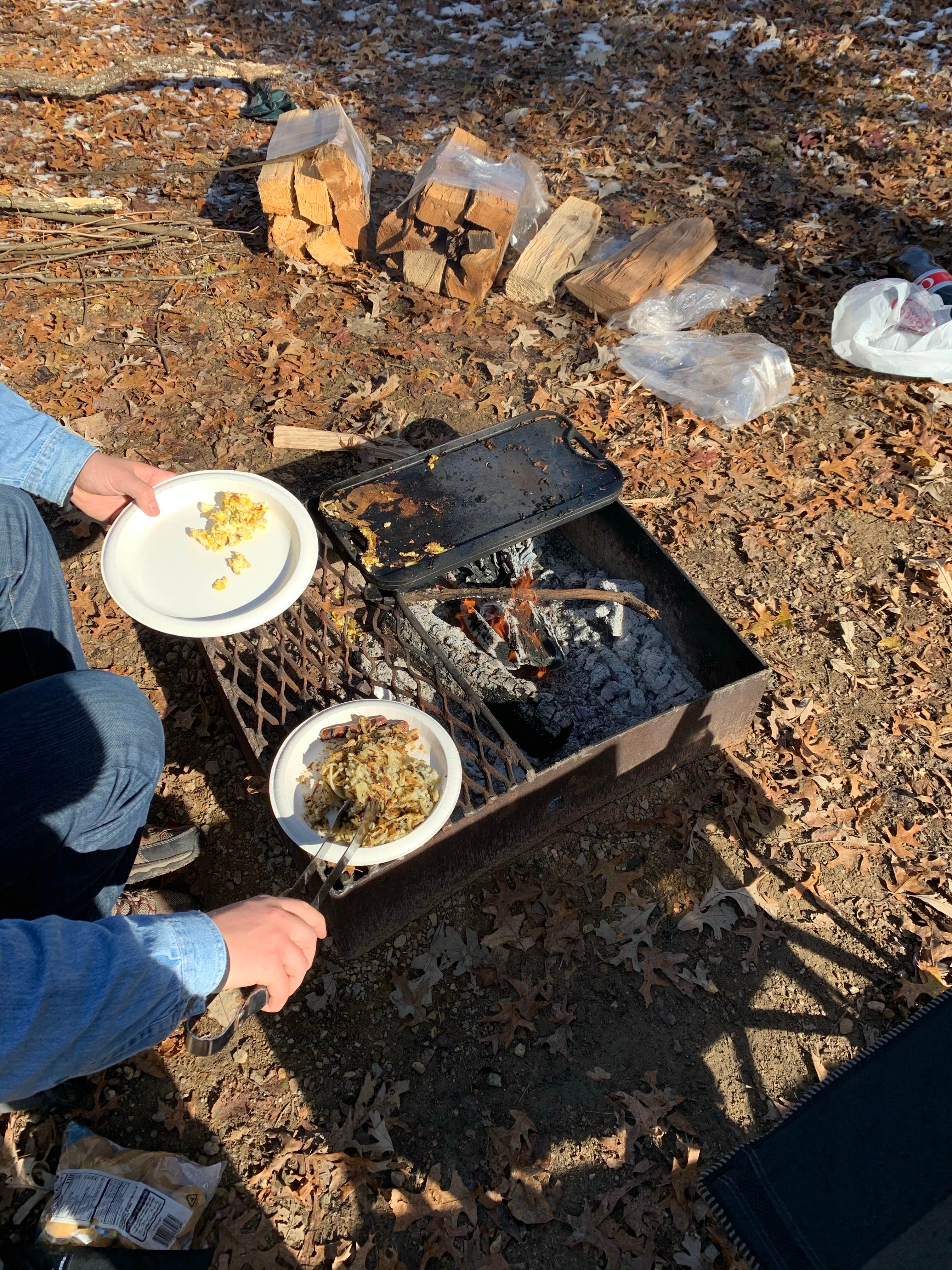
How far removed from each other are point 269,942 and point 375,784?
84 centimetres

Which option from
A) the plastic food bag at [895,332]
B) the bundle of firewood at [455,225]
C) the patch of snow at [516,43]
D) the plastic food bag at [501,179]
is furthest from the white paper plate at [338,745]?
the patch of snow at [516,43]

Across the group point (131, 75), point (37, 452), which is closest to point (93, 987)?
point (37, 452)

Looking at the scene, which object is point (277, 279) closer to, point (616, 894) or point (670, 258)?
point (670, 258)

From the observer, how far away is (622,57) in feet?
30.1

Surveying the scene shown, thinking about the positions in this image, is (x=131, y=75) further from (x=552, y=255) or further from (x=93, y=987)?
(x=93, y=987)

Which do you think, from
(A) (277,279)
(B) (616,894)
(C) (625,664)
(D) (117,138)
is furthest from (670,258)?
(D) (117,138)

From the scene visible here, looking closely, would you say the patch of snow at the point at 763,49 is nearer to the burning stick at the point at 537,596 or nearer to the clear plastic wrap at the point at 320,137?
the clear plastic wrap at the point at 320,137

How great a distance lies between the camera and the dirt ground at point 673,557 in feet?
9.09

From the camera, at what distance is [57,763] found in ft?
7.93

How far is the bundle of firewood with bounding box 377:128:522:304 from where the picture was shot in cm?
573

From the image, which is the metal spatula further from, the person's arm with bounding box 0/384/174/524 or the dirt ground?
the person's arm with bounding box 0/384/174/524

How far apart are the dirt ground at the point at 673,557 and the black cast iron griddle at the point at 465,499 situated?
953mm

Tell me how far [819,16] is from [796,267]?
5.67 m

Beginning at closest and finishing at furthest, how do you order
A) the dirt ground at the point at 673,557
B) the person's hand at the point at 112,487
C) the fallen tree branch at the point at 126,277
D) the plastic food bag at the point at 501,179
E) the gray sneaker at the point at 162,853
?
1. the dirt ground at the point at 673,557
2. the person's hand at the point at 112,487
3. the gray sneaker at the point at 162,853
4. the plastic food bag at the point at 501,179
5. the fallen tree branch at the point at 126,277
